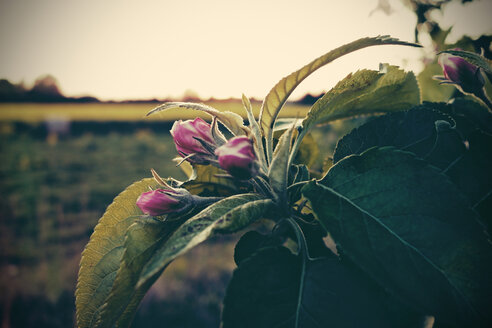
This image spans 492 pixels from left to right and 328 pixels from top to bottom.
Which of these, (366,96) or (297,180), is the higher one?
(366,96)

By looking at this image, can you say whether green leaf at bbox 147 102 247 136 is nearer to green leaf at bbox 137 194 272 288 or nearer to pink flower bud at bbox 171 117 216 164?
pink flower bud at bbox 171 117 216 164

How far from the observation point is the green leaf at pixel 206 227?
515 millimetres

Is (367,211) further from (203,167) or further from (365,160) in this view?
(203,167)

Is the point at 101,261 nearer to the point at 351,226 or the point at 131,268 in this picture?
the point at 131,268

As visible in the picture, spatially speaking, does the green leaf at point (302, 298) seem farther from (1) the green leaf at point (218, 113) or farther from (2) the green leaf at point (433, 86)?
(2) the green leaf at point (433, 86)

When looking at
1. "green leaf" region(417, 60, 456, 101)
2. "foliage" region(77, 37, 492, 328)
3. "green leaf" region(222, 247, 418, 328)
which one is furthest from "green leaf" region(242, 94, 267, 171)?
"green leaf" region(417, 60, 456, 101)

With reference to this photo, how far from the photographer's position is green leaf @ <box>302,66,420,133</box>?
70cm

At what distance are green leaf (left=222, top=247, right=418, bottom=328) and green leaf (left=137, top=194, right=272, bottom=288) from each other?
9 centimetres

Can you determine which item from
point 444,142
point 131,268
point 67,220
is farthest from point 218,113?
point 67,220

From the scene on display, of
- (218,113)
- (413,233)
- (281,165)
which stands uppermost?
(218,113)

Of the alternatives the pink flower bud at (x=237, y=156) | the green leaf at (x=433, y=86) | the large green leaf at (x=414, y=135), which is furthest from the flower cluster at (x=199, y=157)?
the green leaf at (x=433, y=86)

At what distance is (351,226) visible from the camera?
1.86ft

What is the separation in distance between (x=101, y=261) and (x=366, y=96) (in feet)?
2.18

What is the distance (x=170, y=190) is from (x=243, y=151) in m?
0.19
